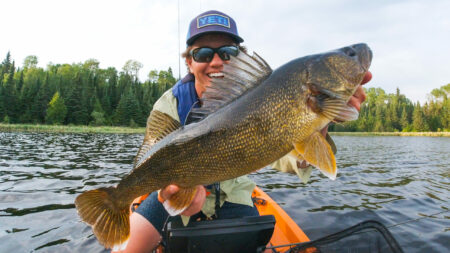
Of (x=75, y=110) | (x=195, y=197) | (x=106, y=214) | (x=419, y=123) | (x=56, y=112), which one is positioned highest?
(x=75, y=110)

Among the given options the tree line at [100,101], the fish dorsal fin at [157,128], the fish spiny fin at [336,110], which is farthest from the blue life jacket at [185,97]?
the tree line at [100,101]

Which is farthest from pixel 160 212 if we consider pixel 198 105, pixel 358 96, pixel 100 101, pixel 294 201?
pixel 100 101

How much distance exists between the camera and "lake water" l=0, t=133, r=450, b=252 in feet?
16.8

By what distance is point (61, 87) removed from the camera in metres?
67.5

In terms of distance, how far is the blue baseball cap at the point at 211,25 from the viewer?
3246 millimetres

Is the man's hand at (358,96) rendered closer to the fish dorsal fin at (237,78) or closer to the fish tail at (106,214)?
the fish dorsal fin at (237,78)

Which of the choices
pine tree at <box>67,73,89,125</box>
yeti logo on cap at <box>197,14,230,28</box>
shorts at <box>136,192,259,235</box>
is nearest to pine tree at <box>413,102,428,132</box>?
pine tree at <box>67,73,89,125</box>

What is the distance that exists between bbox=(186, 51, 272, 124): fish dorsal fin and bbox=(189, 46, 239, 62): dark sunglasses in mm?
1288

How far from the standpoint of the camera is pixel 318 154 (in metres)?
2.01

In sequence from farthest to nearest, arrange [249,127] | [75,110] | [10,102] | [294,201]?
[75,110], [10,102], [294,201], [249,127]

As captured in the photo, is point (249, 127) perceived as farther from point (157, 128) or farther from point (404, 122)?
point (404, 122)

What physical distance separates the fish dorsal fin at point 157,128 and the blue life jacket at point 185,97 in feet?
2.98

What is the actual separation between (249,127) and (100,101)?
7462 centimetres

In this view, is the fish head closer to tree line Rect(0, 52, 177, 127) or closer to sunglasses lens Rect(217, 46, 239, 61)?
sunglasses lens Rect(217, 46, 239, 61)
